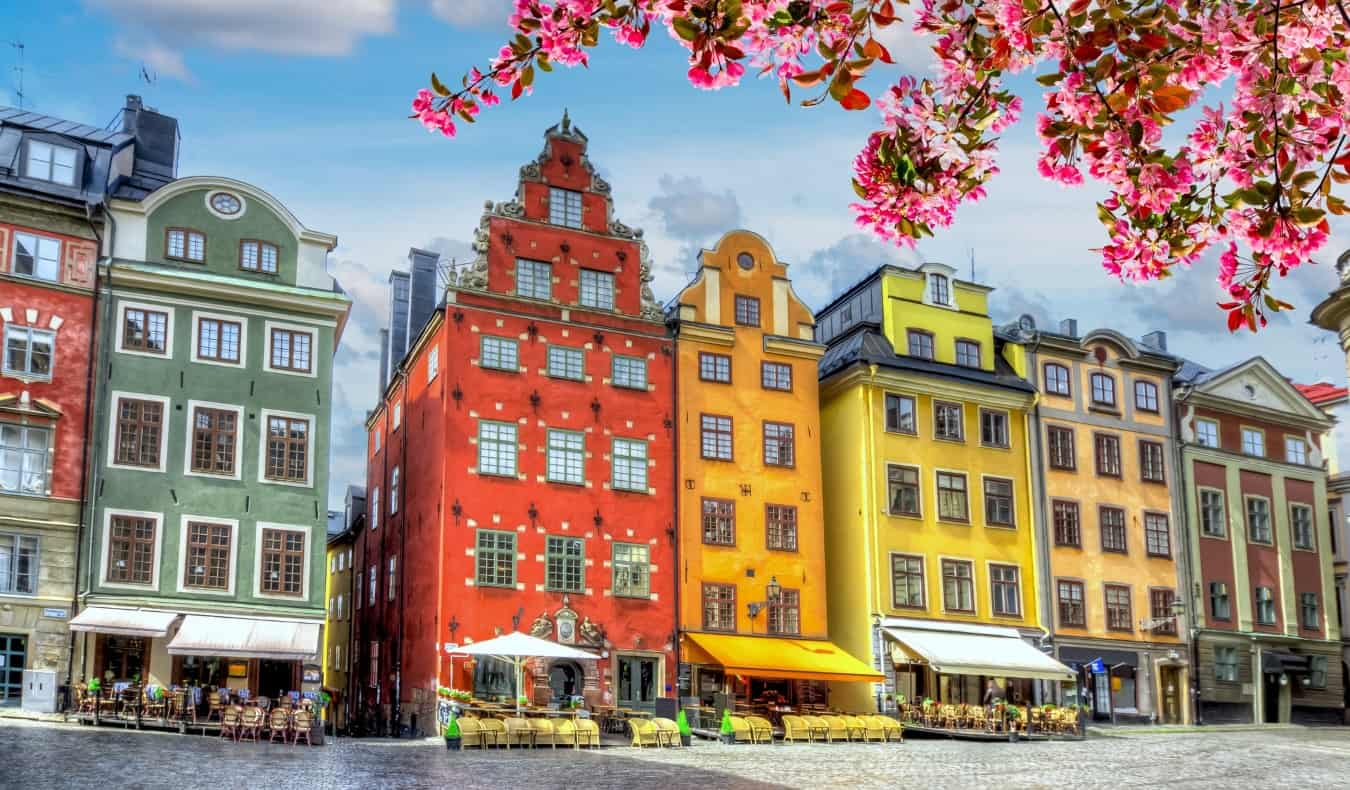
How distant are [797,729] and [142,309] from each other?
778 inches

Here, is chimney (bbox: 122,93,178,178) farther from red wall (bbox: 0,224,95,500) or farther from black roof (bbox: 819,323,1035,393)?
black roof (bbox: 819,323,1035,393)

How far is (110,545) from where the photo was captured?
113 ft

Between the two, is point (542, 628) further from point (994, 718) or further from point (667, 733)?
point (994, 718)

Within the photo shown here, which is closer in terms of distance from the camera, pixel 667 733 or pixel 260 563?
pixel 667 733

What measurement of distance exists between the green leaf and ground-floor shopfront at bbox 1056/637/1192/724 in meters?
43.1

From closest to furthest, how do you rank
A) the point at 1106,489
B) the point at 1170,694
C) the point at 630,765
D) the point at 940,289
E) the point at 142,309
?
the point at 630,765 → the point at 142,309 → the point at 1170,694 → the point at 940,289 → the point at 1106,489

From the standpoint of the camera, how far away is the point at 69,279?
35562 mm

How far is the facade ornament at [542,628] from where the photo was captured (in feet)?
126

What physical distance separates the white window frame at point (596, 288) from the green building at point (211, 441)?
7.04 metres

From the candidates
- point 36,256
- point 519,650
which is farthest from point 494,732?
point 36,256

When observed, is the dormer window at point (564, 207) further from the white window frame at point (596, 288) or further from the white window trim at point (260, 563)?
the white window trim at point (260, 563)

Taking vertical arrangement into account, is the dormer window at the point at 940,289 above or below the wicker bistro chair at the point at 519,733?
above

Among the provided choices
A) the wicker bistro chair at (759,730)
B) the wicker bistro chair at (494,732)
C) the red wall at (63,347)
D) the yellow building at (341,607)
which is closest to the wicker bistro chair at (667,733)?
the wicker bistro chair at (759,730)

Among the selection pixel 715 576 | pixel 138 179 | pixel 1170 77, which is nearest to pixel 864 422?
pixel 715 576
